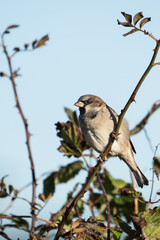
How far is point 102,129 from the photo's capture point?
3.46 meters

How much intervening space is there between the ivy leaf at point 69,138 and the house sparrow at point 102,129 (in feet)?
2.77

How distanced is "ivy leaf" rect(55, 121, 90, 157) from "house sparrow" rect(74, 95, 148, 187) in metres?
0.85

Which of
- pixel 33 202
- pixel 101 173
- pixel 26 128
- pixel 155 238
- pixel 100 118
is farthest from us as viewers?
pixel 100 118

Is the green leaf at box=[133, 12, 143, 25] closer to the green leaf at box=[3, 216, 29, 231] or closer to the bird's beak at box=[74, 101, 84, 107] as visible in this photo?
the green leaf at box=[3, 216, 29, 231]

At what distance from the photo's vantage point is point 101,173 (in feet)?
9.15

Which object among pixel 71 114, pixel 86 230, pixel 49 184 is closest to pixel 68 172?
pixel 49 184

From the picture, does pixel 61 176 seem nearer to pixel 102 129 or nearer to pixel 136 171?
pixel 102 129

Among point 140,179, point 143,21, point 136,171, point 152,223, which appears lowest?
point 152,223

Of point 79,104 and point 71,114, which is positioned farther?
point 79,104

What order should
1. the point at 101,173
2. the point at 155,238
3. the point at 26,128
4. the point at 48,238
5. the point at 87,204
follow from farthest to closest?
the point at 101,173, the point at 87,204, the point at 26,128, the point at 48,238, the point at 155,238

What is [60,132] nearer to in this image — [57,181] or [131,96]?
[57,181]

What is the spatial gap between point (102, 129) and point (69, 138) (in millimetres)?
1132

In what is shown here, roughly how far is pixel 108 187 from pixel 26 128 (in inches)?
35.2

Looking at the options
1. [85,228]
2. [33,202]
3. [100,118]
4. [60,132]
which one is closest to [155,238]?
[85,228]
